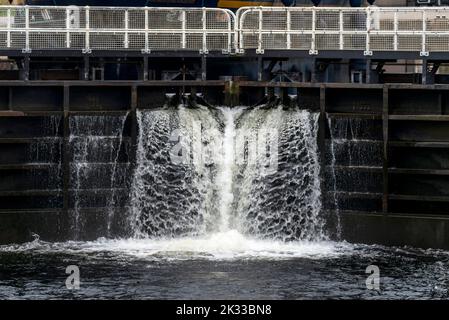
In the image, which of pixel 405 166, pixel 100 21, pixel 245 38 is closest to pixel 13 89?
pixel 100 21

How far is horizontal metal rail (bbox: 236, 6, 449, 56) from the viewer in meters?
50.4

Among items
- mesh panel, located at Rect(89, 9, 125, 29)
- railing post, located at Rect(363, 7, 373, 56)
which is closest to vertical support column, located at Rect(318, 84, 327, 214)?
railing post, located at Rect(363, 7, 373, 56)

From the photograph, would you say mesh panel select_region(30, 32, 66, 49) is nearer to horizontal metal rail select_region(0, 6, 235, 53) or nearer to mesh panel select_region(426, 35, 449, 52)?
horizontal metal rail select_region(0, 6, 235, 53)

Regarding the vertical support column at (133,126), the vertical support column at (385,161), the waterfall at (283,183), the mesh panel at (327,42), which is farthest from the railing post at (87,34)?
the vertical support column at (385,161)

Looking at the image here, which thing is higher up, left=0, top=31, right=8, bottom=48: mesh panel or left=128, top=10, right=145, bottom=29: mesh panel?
left=128, top=10, right=145, bottom=29: mesh panel

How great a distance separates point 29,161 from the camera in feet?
161

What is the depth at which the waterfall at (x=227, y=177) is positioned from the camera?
4891 cm

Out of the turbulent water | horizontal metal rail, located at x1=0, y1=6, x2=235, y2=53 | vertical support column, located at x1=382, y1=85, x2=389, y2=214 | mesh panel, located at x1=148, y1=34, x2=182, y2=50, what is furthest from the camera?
mesh panel, located at x1=148, y1=34, x2=182, y2=50

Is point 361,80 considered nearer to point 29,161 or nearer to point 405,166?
point 405,166

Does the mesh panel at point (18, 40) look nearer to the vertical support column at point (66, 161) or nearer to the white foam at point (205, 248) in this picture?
the vertical support column at point (66, 161)

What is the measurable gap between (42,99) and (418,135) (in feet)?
43.0

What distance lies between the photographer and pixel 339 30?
50.6 m
